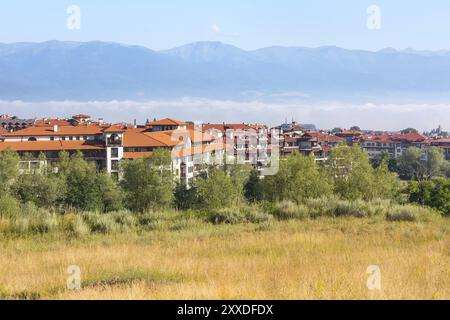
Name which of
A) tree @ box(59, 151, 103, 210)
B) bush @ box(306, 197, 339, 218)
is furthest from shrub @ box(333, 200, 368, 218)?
tree @ box(59, 151, 103, 210)

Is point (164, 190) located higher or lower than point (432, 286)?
lower

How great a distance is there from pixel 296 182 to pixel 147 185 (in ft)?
53.8

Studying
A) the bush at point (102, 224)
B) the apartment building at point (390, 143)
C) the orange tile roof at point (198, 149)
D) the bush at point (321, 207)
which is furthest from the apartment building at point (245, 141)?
the bush at point (102, 224)

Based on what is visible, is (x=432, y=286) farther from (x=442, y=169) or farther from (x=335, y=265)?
(x=442, y=169)

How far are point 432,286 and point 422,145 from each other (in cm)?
15749

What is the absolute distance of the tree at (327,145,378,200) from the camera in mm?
→ 55625

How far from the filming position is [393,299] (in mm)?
6824

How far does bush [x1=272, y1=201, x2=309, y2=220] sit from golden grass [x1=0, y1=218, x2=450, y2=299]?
4.18 ft

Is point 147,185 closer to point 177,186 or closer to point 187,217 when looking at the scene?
point 177,186

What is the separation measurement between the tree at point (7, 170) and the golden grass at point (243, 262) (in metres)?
52.0

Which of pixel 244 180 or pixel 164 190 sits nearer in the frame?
pixel 164 190

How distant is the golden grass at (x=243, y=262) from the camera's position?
760 cm

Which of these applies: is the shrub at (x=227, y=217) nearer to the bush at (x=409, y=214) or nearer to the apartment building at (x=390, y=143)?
the bush at (x=409, y=214)

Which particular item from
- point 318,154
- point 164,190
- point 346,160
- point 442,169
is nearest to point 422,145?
point 442,169
